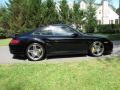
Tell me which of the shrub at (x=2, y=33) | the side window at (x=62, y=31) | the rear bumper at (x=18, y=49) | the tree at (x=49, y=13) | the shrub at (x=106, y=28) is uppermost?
the tree at (x=49, y=13)

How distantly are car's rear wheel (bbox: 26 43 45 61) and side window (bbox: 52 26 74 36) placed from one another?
2.78 feet

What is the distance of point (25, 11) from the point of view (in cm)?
2998

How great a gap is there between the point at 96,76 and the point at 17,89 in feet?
6.87

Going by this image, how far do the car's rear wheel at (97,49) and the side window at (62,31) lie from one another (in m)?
1.04

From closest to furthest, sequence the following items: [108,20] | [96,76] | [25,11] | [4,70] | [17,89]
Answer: [17,89], [96,76], [4,70], [25,11], [108,20]

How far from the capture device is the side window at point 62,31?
1120 centimetres

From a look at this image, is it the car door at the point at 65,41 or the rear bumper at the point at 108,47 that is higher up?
the car door at the point at 65,41

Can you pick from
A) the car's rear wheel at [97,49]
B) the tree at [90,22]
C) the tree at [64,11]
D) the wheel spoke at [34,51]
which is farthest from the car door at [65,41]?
the tree at [90,22]

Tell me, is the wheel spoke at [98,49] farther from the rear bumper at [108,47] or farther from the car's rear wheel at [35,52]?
the car's rear wheel at [35,52]

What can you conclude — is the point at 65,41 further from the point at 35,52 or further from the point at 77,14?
the point at 77,14

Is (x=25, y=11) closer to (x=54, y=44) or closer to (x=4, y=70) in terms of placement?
(x=54, y=44)

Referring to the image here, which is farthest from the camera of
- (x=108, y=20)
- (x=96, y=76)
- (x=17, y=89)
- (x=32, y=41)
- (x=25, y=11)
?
(x=108, y=20)

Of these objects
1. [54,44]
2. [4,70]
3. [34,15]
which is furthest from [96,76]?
[34,15]

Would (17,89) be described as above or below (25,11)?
below
